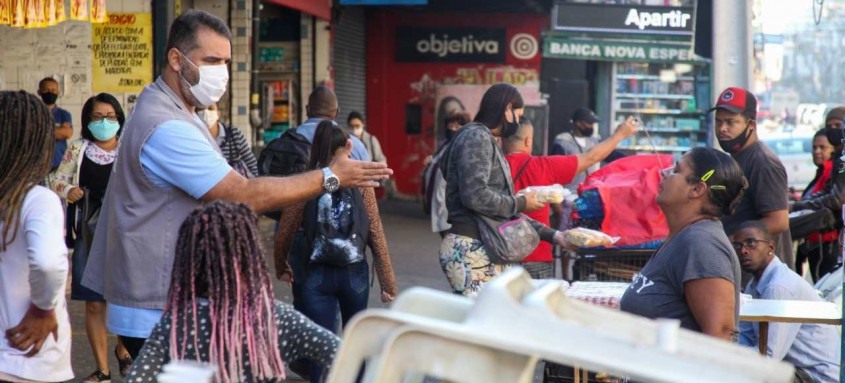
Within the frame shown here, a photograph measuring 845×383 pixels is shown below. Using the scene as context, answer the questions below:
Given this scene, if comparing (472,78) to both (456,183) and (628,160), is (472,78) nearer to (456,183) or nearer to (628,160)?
(628,160)

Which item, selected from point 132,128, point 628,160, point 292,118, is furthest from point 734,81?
point 292,118

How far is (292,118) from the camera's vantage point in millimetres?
16984

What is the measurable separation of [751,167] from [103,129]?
3.84 m

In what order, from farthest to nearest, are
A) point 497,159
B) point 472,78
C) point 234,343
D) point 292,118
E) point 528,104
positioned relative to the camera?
1. point 472,78
2. point 528,104
3. point 292,118
4. point 497,159
5. point 234,343

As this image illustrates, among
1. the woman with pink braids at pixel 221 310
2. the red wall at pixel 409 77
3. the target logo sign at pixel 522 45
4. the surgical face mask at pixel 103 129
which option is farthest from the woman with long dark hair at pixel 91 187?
the target logo sign at pixel 522 45

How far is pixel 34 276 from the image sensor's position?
368cm

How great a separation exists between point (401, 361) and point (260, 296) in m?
1.08

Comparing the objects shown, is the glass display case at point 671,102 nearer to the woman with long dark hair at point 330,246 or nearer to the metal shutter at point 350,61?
the metal shutter at point 350,61

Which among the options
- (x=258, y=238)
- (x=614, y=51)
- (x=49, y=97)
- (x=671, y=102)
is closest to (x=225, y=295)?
(x=258, y=238)

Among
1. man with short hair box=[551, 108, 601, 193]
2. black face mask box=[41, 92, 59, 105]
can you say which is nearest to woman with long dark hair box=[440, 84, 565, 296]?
man with short hair box=[551, 108, 601, 193]

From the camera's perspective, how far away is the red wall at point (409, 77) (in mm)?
20672

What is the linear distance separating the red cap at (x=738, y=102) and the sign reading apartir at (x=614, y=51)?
755cm

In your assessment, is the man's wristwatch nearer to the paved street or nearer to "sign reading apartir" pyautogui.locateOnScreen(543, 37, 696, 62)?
the paved street

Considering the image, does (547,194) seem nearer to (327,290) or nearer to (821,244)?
(327,290)
